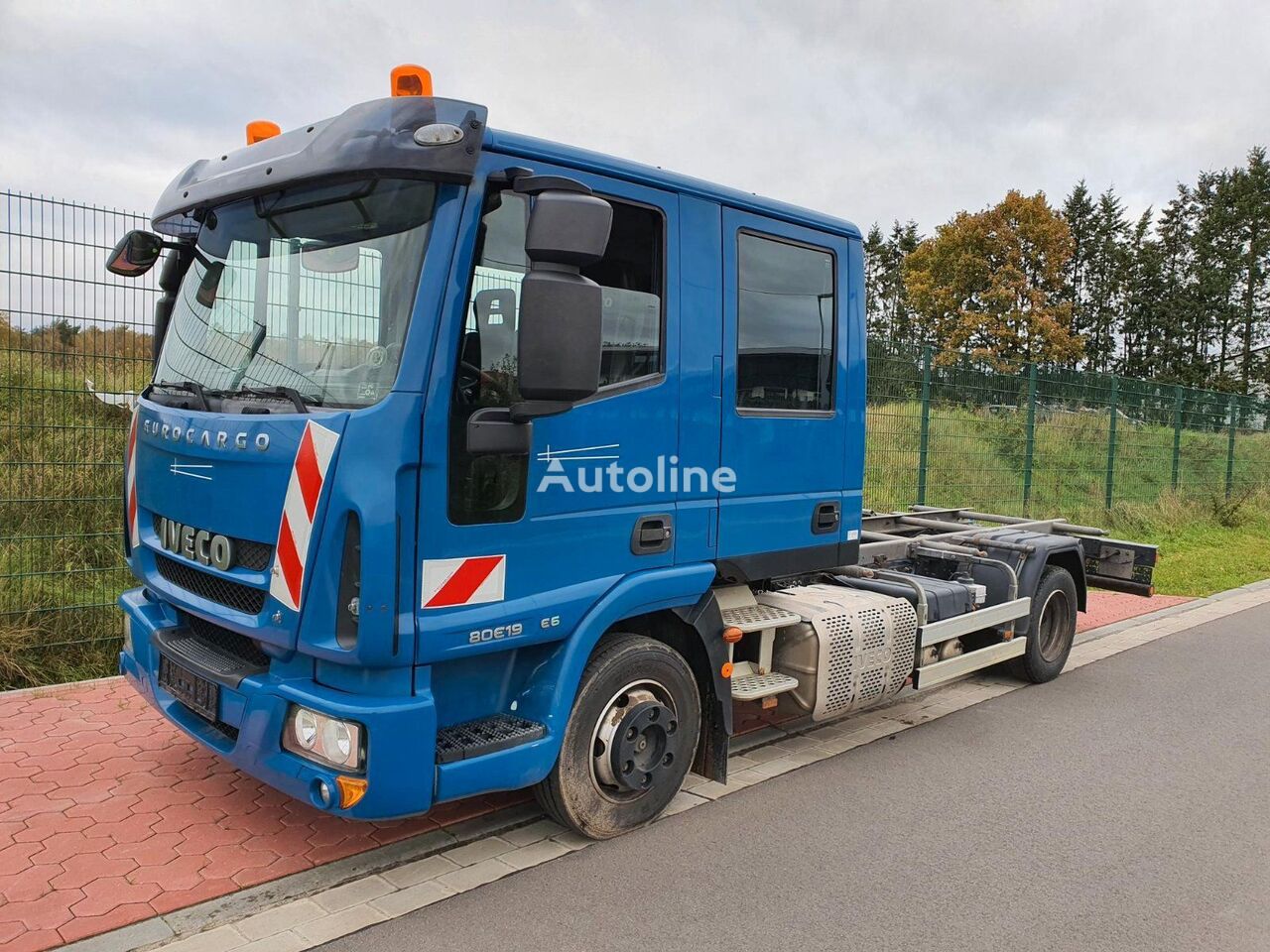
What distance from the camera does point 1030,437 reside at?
12.6 meters

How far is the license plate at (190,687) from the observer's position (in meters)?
3.48

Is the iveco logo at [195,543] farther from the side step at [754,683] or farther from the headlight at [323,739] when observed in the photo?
the side step at [754,683]

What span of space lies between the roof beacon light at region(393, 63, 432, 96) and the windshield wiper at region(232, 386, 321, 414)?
1.06 meters

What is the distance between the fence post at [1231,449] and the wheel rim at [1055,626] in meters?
14.2

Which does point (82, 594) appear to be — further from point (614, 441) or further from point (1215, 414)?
point (1215, 414)

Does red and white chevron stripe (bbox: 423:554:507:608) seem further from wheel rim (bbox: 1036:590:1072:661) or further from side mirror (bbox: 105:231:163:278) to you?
wheel rim (bbox: 1036:590:1072:661)

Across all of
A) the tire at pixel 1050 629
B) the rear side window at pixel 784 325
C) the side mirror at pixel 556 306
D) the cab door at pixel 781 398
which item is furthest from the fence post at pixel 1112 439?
the side mirror at pixel 556 306

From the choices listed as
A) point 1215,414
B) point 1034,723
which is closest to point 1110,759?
point 1034,723

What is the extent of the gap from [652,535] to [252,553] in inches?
58.9

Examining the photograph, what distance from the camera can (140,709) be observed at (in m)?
5.20

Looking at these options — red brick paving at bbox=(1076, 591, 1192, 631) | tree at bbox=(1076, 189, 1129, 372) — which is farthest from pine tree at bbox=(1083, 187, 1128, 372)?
red brick paving at bbox=(1076, 591, 1192, 631)

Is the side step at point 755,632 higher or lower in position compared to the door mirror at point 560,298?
lower

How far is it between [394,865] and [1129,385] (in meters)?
14.6

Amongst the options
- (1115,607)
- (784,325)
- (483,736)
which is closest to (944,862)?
(483,736)
